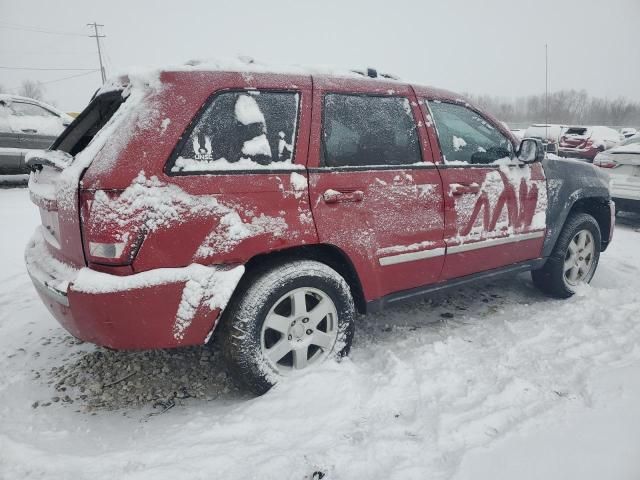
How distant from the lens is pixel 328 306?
2.55 m

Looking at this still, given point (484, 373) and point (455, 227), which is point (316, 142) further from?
point (484, 373)

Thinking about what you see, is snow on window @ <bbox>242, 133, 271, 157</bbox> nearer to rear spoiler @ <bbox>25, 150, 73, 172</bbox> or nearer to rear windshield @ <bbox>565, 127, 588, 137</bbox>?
rear spoiler @ <bbox>25, 150, 73, 172</bbox>

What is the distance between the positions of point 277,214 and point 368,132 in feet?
2.82

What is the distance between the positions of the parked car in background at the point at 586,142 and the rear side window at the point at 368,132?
12.8 m

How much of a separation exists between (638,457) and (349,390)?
1374mm

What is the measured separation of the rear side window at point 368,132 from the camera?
98.6 inches

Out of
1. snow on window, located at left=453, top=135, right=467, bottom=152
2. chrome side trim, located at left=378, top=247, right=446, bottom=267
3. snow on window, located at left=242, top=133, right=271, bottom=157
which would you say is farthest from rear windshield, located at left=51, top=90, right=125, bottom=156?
snow on window, located at left=453, top=135, right=467, bottom=152

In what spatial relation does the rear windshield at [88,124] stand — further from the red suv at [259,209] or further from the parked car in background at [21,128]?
the parked car in background at [21,128]

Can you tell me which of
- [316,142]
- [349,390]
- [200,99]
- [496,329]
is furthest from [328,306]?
[496,329]

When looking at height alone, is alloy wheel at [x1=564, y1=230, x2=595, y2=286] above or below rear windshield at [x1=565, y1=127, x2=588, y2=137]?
below

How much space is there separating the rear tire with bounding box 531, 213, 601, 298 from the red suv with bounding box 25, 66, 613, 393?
3.02 ft

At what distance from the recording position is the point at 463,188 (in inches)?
117

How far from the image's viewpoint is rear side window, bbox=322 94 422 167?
98.6 inches

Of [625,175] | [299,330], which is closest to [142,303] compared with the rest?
[299,330]
